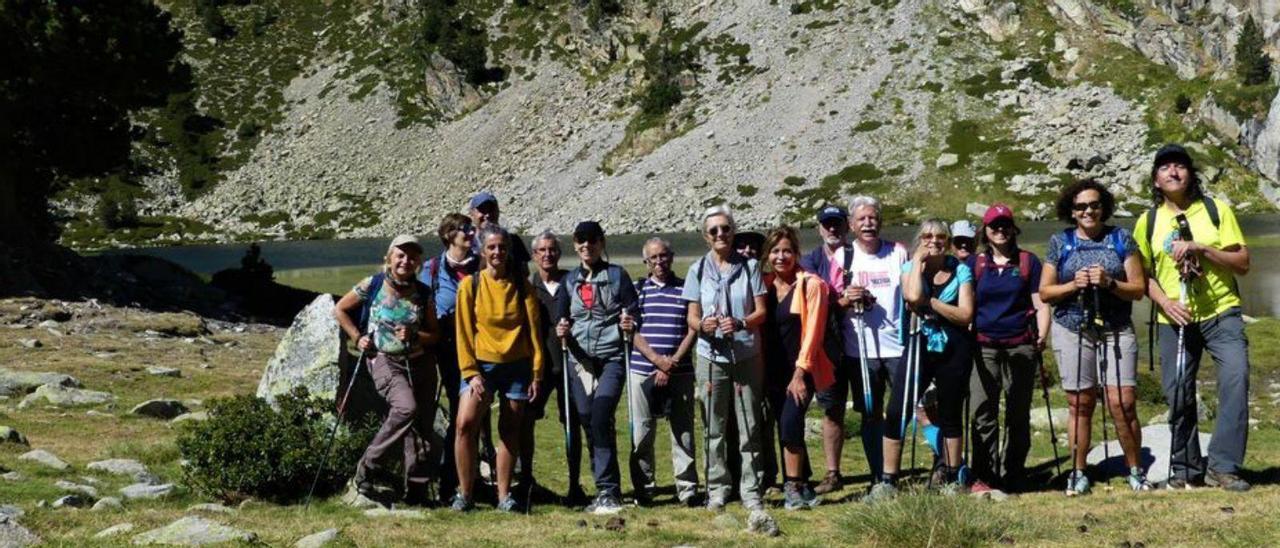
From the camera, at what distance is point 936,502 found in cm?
793

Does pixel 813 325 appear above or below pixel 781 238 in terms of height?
below

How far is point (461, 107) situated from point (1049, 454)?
15597 centimetres

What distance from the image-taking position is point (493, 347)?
400 inches

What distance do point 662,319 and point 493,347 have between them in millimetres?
1672

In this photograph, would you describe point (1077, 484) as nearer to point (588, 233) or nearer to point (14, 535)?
point (588, 233)

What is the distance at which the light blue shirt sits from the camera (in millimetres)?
9977

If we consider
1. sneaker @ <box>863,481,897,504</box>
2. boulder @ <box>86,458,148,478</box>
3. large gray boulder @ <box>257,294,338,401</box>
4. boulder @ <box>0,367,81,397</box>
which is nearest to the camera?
sneaker @ <box>863,481,897,504</box>

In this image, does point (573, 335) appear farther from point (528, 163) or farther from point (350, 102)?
point (350, 102)

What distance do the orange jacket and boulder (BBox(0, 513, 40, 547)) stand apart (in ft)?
21.4

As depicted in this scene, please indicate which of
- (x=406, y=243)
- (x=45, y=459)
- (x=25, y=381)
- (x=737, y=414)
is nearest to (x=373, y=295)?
(x=406, y=243)

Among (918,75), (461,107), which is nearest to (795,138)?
(918,75)

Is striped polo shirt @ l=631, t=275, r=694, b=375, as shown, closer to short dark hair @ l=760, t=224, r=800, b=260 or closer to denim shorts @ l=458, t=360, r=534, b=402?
short dark hair @ l=760, t=224, r=800, b=260

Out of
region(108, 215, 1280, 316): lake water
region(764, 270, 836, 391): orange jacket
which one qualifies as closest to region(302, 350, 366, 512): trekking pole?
region(764, 270, 836, 391): orange jacket

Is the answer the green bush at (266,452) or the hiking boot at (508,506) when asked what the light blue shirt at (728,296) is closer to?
the hiking boot at (508,506)
